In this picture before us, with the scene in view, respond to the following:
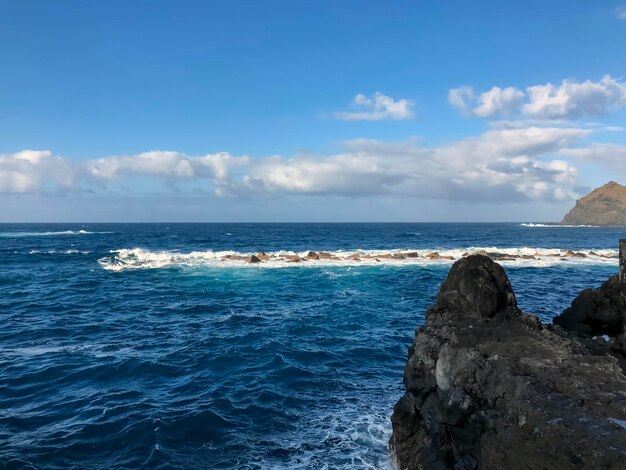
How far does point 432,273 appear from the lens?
142ft

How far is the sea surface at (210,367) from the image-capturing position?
11.9 m

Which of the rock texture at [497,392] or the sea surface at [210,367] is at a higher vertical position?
the rock texture at [497,392]

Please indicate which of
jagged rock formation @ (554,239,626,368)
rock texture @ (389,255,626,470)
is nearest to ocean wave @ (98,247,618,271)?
jagged rock formation @ (554,239,626,368)

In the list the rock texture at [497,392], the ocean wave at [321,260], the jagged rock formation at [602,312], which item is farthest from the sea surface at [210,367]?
the ocean wave at [321,260]

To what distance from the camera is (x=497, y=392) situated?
23.6 feet

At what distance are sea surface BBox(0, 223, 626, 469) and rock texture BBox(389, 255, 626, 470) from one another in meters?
3.14

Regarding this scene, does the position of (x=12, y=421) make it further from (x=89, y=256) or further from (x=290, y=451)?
(x=89, y=256)

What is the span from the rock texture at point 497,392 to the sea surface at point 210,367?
3.14 meters

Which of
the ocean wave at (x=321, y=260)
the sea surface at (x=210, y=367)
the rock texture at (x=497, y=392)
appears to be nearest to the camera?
the rock texture at (x=497, y=392)

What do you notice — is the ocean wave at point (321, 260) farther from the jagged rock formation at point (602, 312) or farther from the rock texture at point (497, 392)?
the rock texture at point (497, 392)

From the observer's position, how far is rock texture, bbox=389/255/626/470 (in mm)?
5840

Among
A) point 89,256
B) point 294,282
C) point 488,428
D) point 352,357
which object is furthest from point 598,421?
point 89,256

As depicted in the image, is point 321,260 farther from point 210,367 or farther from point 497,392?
point 497,392

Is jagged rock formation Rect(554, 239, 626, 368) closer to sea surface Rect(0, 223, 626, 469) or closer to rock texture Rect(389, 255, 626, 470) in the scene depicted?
rock texture Rect(389, 255, 626, 470)
